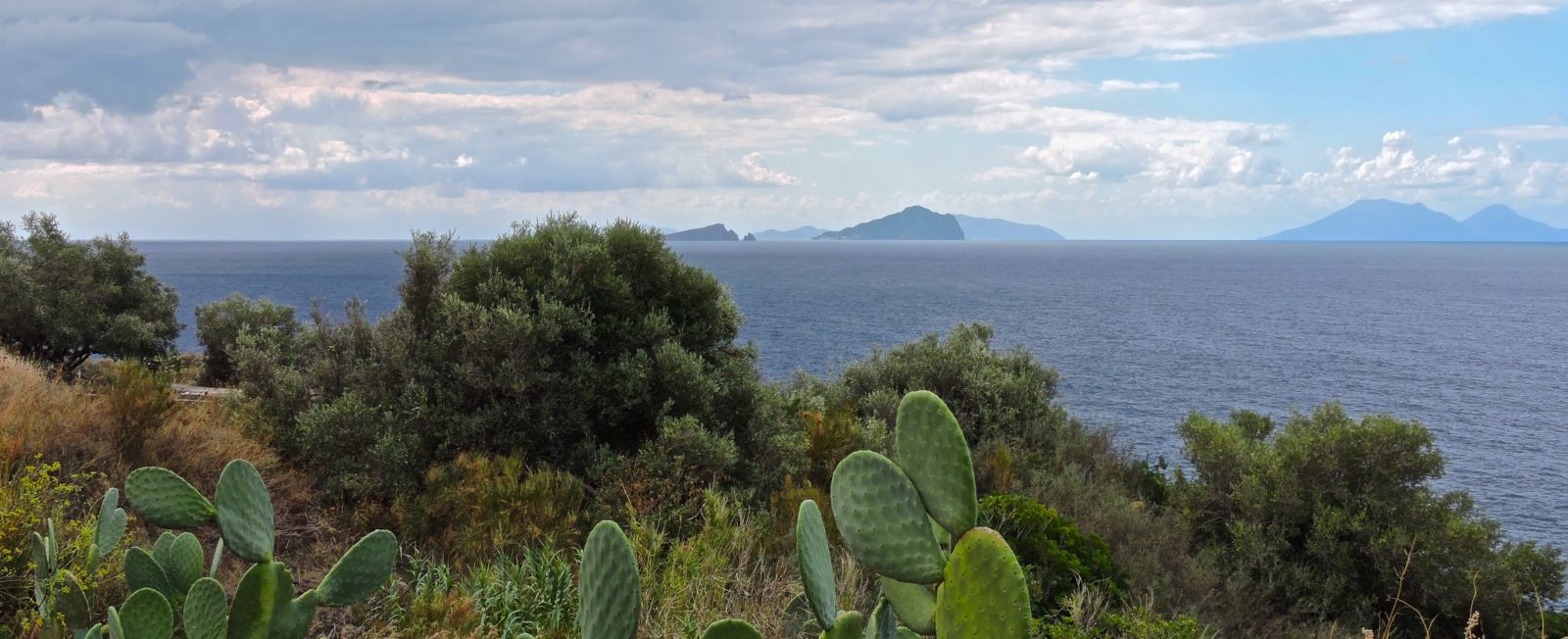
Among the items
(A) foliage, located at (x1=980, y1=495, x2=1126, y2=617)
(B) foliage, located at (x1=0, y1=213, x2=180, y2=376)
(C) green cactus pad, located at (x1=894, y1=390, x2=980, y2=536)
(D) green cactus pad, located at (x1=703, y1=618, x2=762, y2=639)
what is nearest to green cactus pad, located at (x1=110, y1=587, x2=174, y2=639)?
(D) green cactus pad, located at (x1=703, y1=618, x2=762, y2=639)

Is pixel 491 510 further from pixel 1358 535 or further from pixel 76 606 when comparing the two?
pixel 1358 535

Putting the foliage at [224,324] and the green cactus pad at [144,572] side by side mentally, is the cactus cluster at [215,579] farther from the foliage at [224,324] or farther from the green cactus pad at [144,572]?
the foliage at [224,324]

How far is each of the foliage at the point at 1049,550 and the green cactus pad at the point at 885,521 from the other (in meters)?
5.68

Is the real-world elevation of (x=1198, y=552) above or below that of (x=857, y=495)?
A: below

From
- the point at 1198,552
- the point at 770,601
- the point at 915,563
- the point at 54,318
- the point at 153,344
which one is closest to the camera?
the point at 915,563

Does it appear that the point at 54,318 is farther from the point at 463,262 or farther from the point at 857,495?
the point at 857,495

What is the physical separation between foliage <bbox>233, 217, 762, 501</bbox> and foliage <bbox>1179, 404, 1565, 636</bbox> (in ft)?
20.4

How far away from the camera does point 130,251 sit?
838 inches

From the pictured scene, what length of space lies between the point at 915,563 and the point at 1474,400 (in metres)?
43.6

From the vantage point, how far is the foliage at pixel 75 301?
18.0 meters

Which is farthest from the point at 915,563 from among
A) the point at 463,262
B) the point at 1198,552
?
the point at 1198,552

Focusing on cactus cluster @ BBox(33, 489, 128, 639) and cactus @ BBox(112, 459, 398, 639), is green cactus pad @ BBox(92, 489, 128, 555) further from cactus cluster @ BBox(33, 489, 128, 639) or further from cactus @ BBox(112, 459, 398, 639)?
cactus @ BBox(112, 459, 398, 639)

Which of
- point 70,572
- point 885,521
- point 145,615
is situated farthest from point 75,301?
point 885,521

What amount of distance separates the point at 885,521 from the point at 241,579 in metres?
2.16
